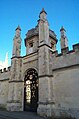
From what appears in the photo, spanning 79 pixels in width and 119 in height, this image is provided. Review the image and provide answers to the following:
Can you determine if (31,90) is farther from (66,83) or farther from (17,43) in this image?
(17,43)

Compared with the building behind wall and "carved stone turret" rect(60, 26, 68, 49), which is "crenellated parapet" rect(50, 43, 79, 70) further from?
"carved stone turret" rect(60, 26, 68, 49)

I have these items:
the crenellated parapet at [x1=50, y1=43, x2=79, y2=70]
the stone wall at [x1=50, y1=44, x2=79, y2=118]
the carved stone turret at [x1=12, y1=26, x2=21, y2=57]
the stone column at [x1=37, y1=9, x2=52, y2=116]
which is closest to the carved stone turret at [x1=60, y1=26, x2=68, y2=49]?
the stone column at [x1=37, y1=9, x2=52, y2=116]

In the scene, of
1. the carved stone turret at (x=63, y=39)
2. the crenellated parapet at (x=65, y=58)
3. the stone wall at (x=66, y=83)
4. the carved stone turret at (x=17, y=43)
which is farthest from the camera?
the carved stone turret at (x=63, y=39)

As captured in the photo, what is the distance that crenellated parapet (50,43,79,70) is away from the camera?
32.5 ft

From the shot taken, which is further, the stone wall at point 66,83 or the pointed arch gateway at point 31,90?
the pointed arch gateway at point 31,90

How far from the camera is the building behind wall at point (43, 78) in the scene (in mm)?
9719

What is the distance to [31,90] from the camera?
12.9 m

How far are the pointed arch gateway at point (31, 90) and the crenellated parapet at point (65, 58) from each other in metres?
2.60

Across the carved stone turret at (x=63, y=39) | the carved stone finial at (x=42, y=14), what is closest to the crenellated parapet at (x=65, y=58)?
the carved stone finial at (x=42, y=14)

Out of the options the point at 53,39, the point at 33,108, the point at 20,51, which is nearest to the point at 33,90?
the point at 33,108

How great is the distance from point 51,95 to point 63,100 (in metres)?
1.15

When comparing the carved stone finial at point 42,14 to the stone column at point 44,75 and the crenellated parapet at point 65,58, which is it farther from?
the crenellated parapet at point 65,58

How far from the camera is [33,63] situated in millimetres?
13148

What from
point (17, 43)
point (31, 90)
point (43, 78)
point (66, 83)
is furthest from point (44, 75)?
point (17, 43)
